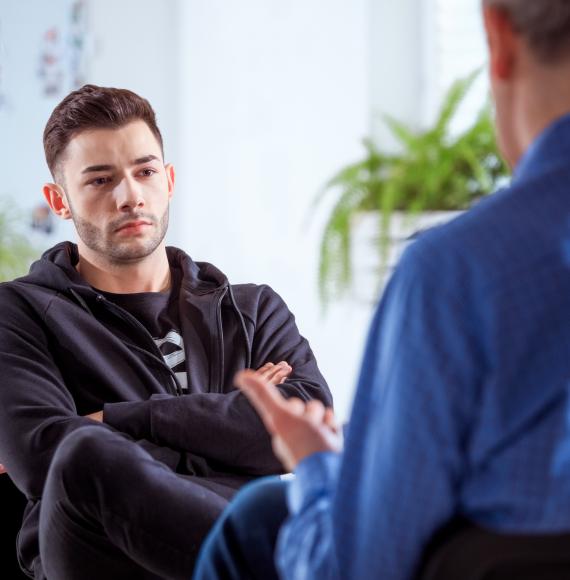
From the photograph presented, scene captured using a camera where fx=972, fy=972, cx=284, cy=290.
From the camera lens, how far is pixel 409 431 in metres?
0.75

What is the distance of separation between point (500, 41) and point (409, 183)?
9.83 ft

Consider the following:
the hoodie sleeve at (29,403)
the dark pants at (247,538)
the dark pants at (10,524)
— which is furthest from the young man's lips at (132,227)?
the dark pants at (247,538)

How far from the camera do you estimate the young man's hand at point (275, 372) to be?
Answer: 192cm

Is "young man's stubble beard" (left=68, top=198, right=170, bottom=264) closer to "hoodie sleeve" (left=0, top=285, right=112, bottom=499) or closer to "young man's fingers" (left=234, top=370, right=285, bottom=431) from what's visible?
"hoodie sleeve" (left=0, top=285, right=112, bottom=499)

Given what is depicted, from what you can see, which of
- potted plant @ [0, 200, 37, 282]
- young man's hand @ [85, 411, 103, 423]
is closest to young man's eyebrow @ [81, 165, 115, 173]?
young man's hand @ [85, 411, 103, 423]

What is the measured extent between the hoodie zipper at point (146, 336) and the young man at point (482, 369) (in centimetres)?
110

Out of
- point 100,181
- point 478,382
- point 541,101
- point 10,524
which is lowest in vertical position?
point 10,524

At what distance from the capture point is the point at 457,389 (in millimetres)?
745

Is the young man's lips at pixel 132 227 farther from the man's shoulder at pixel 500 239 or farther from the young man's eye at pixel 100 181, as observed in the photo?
the man's shoulder at pixel 500 239

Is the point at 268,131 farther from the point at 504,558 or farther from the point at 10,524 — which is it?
the point at 504,558

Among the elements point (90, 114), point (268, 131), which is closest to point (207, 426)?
point (90, 114)

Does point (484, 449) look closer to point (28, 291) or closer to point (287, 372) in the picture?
Answer: point (287, 372)

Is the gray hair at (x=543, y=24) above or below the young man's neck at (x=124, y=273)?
above

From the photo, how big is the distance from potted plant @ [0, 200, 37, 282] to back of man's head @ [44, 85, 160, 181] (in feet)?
4.95
